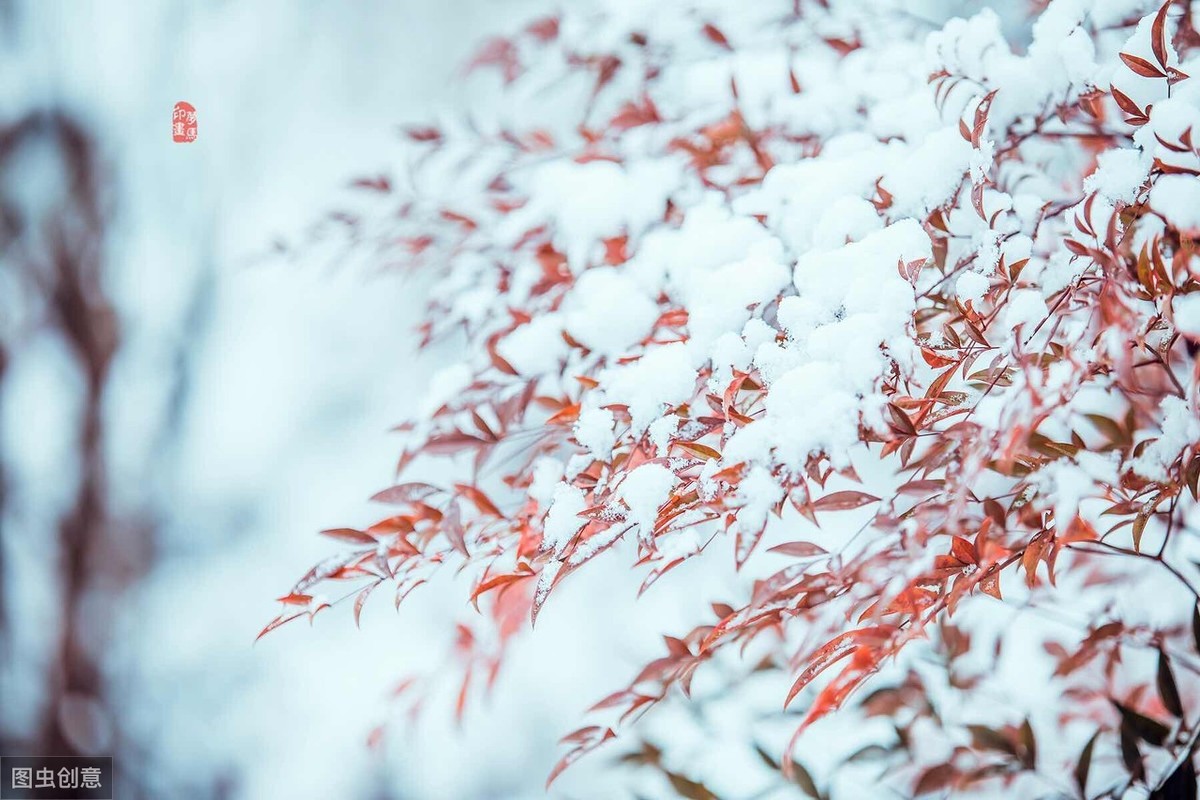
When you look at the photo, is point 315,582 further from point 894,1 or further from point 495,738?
point 495,738

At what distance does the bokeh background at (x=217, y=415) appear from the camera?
1982 mm

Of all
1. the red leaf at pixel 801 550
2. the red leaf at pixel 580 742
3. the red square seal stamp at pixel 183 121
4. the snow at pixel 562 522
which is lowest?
the red leaf at pixel 580 742

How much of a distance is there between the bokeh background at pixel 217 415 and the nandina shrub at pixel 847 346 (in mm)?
1002

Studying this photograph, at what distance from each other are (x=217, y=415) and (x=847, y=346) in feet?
7.76

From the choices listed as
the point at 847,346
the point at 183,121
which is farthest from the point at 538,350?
the point at 183,121

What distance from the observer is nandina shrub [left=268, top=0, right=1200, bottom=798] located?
17.8 inches

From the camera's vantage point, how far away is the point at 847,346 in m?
0.47


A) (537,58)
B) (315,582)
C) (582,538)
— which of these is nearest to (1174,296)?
(582,538)

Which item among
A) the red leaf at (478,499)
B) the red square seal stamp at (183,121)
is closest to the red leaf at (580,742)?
the red leaf at (478,499)

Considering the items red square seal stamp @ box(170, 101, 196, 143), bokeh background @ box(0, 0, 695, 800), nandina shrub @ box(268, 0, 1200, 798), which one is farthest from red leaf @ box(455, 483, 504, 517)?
red square seal stamp @ box(170, 101, 196, 143)

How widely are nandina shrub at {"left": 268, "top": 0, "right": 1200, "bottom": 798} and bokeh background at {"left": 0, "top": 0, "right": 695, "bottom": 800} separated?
39.5 inches

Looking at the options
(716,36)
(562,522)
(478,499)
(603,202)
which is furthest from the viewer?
(716,36)

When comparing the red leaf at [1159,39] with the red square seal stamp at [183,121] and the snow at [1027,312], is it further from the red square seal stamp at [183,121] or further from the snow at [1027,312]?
the red square seal stamp at [183,121]

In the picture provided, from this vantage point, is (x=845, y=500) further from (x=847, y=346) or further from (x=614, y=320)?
(x=614, y=320)
